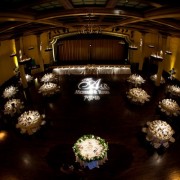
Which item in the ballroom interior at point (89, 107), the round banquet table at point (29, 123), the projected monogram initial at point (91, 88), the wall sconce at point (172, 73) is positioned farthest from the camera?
the wall sconce at point (172, 73)

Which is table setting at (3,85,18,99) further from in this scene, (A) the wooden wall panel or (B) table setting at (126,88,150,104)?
(A) the wooden wall panel

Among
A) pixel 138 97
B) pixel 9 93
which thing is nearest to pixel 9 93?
pixel 9 93

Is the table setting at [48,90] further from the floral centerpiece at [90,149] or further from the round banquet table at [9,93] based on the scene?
the floral centerpiece at [90,149]

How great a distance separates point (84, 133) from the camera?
9578 millimetres

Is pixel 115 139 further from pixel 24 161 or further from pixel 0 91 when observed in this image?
pixel 0 91

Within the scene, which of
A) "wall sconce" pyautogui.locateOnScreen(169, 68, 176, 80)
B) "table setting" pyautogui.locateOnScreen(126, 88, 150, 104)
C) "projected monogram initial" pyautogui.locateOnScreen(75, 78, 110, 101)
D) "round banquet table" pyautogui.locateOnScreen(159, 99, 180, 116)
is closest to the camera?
"round banquet table" pyautogui.locateOnScreen(159, 99, 180, 116)

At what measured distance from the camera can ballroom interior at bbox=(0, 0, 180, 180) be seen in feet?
19.9

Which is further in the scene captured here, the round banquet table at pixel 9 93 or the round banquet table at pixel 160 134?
the round banquet table at pixel 9 93

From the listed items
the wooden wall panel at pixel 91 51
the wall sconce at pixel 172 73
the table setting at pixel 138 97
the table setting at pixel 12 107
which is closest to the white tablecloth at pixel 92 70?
the wooden wall panel at pixel 91 51

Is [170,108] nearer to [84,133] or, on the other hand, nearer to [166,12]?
[84,133]

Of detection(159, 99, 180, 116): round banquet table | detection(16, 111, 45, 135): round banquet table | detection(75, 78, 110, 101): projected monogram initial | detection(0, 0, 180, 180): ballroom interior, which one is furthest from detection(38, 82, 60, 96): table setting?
detection(159, 99, 180, 116): round banquet table

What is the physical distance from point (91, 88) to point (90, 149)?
26.4 ft

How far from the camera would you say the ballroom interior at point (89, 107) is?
6.07 metres

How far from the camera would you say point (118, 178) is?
7121 mm
